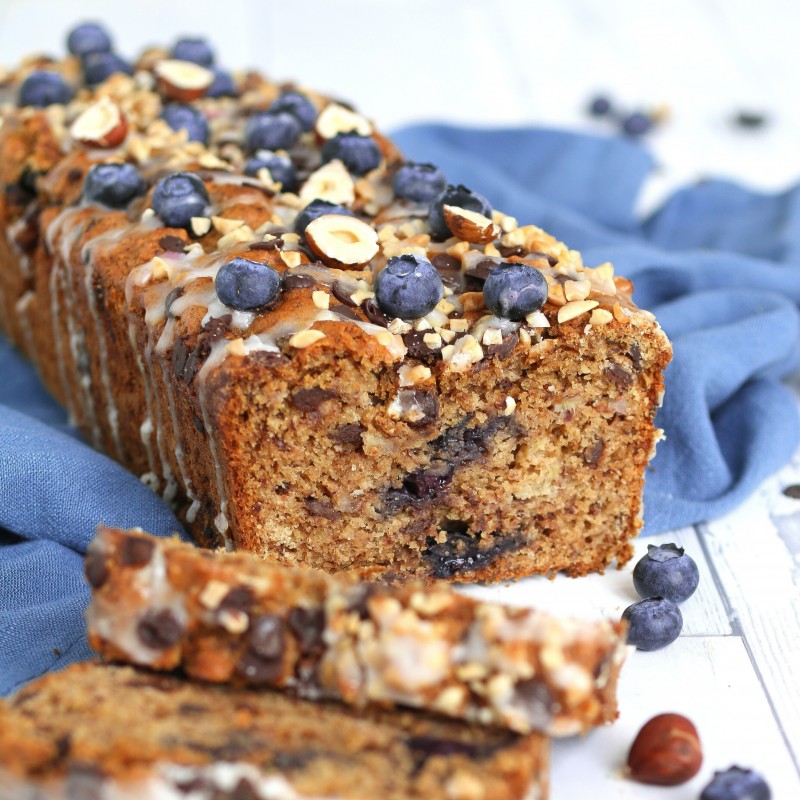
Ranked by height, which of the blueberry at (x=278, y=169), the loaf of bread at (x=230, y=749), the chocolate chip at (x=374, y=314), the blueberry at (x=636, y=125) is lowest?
the blueberry at (x=636, y=125)

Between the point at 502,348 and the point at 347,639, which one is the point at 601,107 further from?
the point at 347,639

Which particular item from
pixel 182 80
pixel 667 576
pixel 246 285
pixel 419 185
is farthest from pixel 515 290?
pixel 182 80

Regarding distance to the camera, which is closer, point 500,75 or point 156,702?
point 156,702

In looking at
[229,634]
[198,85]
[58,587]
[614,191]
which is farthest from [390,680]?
[614,191]

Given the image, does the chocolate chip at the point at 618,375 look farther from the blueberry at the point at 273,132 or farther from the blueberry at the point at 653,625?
the blueberry at the point at 273,132

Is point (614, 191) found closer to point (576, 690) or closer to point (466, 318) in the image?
point (466, 318)

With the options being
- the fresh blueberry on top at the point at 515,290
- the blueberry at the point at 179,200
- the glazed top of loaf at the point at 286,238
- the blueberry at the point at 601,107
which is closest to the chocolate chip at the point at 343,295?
the glazed top of loaf at the point at 286,238

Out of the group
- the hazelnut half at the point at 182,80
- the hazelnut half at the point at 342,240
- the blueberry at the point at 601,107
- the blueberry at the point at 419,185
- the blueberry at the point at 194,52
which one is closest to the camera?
the hazelnut half at the point at 342,240
